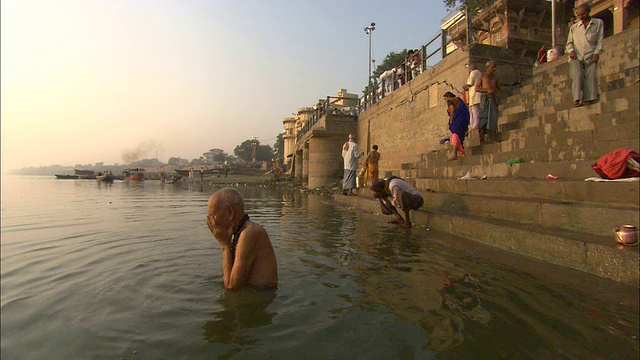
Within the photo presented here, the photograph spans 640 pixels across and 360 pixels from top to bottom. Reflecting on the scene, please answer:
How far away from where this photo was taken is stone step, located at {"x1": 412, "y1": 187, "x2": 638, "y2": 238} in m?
3.42

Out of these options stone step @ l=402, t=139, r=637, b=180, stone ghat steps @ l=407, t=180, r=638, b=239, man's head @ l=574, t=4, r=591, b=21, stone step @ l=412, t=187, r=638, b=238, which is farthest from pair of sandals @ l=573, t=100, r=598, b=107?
stone step @ l=412, t=187, r=638, b=238

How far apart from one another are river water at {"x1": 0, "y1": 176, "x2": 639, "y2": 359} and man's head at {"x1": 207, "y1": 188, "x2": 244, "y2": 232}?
0.61 m

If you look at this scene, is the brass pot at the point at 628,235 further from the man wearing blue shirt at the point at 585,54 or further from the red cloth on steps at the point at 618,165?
the man wearing blue shirt at the point at 585,54

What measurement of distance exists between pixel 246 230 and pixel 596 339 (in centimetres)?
237

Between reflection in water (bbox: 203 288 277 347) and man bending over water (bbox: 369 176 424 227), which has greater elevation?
man bending over water (bbox: 369 176 424 227)

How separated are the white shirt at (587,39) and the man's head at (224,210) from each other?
629cm

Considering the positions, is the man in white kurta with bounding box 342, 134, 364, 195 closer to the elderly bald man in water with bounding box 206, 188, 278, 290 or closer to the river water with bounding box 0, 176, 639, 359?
the river water with bounding box 0, 176, 639, 359

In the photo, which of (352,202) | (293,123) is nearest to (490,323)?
(352,202)

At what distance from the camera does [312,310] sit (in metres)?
2.68

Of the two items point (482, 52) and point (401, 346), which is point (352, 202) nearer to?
point (482, 52)

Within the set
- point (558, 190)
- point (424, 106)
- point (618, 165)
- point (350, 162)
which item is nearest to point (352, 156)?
point (350, 162)

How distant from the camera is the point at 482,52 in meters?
10.1

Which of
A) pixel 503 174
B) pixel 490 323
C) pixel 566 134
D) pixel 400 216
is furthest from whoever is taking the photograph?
pixel 400 216

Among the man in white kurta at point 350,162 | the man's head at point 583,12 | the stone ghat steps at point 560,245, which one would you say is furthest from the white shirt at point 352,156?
the man's head at point 583,12
